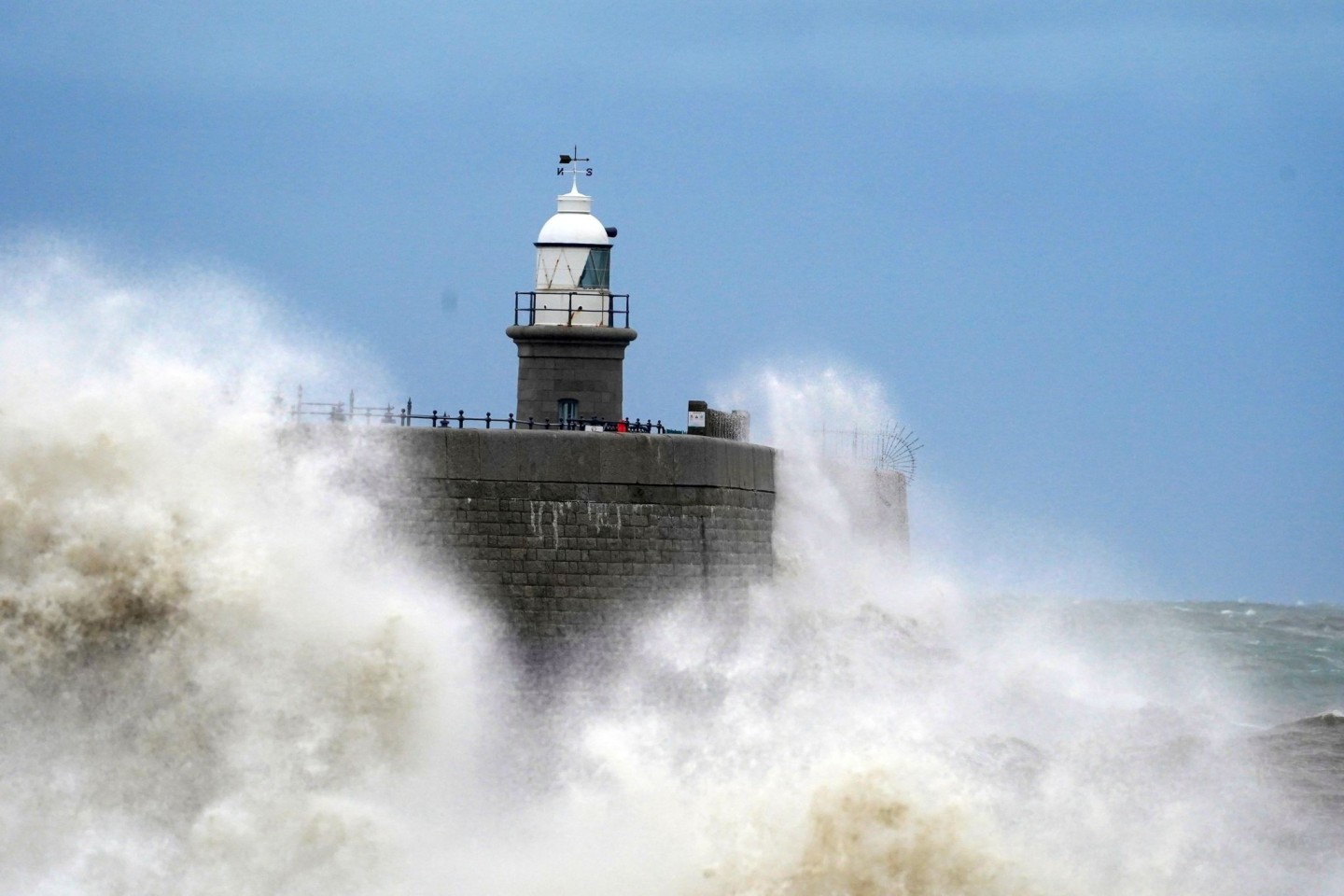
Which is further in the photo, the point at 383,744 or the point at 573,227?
the point at 573,227

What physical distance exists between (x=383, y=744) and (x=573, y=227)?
27.7 ft

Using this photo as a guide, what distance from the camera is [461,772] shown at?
49.9ft

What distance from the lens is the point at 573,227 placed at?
71.6ft

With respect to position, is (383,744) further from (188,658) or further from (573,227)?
(573,227)

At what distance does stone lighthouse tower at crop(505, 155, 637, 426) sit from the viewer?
21.2 metres

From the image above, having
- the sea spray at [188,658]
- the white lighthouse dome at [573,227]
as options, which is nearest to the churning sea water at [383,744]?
the sea spray at [188,658]

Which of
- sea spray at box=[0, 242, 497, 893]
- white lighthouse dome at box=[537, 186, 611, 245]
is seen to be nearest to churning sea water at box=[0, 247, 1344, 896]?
sea spray at box=[0, 242, 497, 893]

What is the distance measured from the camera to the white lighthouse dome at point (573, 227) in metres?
21.8

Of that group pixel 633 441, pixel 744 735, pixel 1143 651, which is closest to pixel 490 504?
pixel 633 441

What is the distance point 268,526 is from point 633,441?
10.6ft

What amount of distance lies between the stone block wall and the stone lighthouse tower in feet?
11.8

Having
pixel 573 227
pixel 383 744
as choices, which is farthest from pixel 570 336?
pixel 383 744

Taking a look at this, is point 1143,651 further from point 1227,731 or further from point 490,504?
point 490,504

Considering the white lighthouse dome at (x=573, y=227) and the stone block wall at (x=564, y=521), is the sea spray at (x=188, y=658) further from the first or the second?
the white lighthouse dome at (x=573, y=227)
